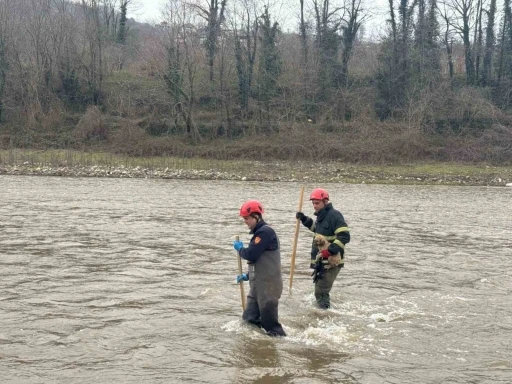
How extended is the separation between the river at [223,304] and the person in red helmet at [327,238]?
697 mm

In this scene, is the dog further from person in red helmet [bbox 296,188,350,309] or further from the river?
the river

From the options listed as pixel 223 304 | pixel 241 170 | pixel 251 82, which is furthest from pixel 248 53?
pixel 223 304

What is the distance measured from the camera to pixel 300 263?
15062 mm

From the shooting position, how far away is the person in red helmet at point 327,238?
10336mm

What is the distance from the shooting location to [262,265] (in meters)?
9.01

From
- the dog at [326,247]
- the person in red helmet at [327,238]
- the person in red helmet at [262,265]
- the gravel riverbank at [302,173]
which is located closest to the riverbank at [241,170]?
the gravel riverbank at [302,173]

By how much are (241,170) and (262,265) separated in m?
31.9

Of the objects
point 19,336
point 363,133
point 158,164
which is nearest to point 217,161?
point 158,164

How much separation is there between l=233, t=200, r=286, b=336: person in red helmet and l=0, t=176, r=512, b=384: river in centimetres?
38

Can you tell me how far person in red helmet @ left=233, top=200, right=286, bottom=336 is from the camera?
348 inches

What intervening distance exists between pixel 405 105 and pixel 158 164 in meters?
24.4

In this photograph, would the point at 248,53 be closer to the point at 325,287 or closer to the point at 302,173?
the point at 302,173

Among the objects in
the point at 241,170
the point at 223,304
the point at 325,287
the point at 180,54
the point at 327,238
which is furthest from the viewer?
the point at 180,54

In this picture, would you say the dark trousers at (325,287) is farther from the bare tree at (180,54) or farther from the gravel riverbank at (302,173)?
the bare tree at (180,54)
